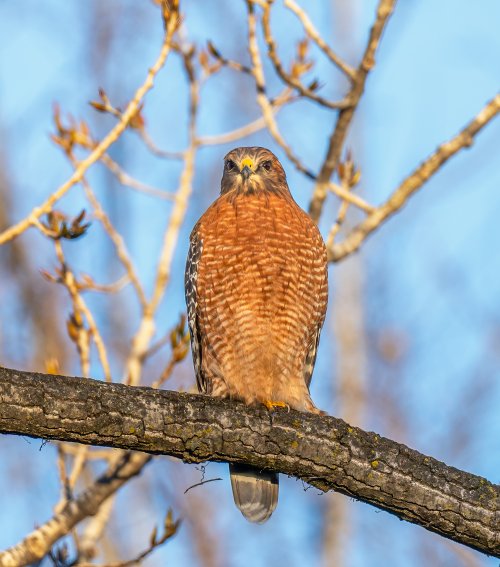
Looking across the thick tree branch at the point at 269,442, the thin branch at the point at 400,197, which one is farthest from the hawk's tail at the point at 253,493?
the thin branch at the point at 400,197

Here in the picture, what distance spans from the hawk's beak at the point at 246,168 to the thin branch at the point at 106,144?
1.02 meters

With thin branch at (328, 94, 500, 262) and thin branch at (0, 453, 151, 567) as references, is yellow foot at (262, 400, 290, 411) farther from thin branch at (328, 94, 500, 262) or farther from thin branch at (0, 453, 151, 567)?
thin branch at (328, 94, 500, 262)

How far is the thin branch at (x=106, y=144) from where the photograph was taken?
536cm

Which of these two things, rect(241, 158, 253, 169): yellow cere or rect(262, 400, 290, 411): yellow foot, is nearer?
rect(262, 400, 290, 411): yellow foot

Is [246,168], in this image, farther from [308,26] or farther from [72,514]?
[72,514]

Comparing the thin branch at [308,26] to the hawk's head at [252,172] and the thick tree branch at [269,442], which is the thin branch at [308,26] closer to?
the hawk's head at [252,172]

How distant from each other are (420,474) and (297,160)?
245 centimetres

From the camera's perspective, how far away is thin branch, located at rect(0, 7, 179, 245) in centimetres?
536

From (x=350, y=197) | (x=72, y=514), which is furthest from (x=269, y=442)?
(x=350, y=197)

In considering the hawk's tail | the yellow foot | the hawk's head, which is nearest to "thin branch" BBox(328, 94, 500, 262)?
the hawk's head

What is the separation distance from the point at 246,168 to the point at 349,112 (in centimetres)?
76

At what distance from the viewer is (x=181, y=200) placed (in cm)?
641

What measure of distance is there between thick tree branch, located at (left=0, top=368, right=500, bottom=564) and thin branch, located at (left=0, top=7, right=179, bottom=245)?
1.14 metres

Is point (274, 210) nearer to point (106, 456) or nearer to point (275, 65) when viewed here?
point (275, 65)
